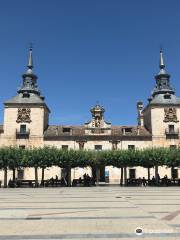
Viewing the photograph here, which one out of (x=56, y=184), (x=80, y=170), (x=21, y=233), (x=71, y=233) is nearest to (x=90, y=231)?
(x=71, y=233)

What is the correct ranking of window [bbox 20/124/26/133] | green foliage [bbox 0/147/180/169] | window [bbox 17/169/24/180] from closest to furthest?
green foliage [bbox 0/147/180/169]
window [bbox 17/169/24/180]
window [bbox 20/124/26/133]

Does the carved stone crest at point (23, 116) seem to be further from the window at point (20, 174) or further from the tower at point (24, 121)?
the window at point (20, 174)

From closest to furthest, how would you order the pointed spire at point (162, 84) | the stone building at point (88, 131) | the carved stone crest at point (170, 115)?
the stone building at point (88, 131)
the carved stone crest at point (170, 115)
the pointed spire at point (162, 84)

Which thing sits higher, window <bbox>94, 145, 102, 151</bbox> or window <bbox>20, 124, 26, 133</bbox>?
window <bbox>20, 124, 26, 133</bbox>

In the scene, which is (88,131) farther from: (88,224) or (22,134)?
(88,224)

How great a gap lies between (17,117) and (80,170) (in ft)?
42.0

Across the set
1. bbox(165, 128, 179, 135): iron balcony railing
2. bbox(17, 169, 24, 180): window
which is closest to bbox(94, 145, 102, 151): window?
bbox(165, 128, 179, 135): iron balcony railing

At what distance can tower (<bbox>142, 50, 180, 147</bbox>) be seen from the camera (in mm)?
59562

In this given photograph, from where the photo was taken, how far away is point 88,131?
59.8 metres

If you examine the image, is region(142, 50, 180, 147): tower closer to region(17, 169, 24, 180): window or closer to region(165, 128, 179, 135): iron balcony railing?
region(165, 128, 179, 135): iron balcony railing

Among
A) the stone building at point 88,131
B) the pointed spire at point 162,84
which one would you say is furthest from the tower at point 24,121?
the pointed spire at point 162,84

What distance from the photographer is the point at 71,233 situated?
387 inches

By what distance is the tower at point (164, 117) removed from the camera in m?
59.6

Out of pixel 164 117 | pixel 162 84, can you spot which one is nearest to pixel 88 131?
pixel 164 117
